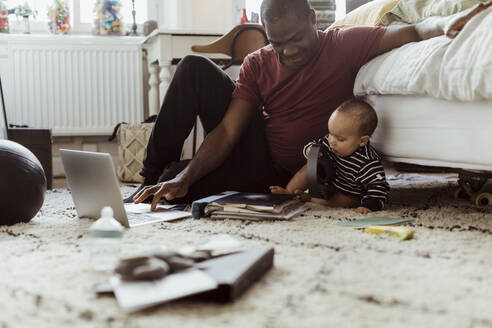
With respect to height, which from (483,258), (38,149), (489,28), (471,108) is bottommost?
(38,149)

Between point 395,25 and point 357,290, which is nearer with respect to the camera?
point 357,290

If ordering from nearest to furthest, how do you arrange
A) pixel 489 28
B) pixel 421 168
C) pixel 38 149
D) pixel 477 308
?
pixel 477 308, pixel 489 28, pixel 421 168, pixel 38 149

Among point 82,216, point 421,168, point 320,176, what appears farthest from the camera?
point 421,168

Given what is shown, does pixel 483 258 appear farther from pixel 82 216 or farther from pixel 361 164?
pixel 82 216

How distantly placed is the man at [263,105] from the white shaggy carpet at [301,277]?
0.99 feet

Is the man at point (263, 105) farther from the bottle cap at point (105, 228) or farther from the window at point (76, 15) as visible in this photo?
the window at point (76, 15)

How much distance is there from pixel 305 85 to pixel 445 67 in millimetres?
491

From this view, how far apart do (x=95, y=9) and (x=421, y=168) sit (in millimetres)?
2120

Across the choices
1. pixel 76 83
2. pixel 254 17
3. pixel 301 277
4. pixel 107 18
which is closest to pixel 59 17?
pixel 107 18

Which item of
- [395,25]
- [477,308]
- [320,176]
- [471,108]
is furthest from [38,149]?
[477,308]

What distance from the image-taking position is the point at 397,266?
91cm

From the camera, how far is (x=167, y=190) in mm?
1496

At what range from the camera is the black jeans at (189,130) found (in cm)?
165

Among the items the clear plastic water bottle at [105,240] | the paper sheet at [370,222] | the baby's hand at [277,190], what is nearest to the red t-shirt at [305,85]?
the baby's hand at [277,190]
